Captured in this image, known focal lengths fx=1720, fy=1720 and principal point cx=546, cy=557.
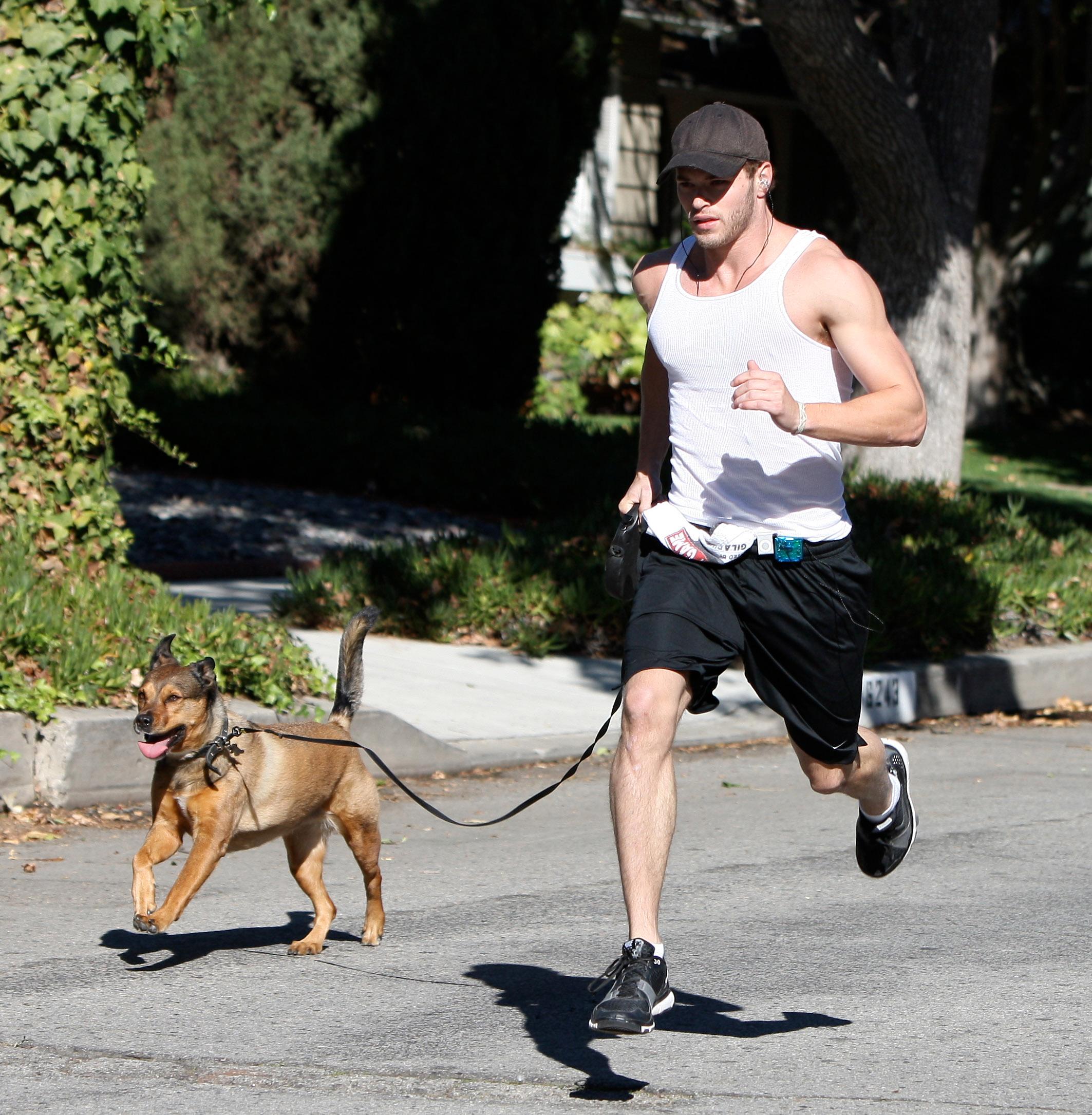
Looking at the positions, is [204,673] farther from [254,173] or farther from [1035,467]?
[1035,467]

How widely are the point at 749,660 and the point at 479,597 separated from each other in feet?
18.8

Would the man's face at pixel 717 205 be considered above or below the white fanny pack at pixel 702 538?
above

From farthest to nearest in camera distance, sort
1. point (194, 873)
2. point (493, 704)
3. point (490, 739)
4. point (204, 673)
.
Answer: point (493, 704) < point (490, 739) < point (204, 673) < point (194, 873)

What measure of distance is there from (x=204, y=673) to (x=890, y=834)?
2.06 metres

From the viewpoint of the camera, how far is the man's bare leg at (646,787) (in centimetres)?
416

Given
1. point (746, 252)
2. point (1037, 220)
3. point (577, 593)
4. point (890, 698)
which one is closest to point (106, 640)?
point (577, 593)

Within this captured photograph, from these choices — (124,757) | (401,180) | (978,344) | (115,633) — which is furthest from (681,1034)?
(978,344)

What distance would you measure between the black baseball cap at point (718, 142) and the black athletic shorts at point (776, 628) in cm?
99

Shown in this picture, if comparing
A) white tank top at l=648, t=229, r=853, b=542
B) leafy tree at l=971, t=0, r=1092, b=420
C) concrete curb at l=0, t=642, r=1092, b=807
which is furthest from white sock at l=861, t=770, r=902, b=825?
leafy tree at l=971, t=0, r=1092, b=420

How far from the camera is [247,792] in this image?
198 inches

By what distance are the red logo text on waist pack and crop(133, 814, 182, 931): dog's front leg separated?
1.68 metres

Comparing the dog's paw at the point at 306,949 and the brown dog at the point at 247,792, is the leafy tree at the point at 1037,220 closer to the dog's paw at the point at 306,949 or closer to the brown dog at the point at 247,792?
the brown dog at the point at 247,792

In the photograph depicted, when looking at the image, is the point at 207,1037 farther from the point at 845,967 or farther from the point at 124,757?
the point at 124,757

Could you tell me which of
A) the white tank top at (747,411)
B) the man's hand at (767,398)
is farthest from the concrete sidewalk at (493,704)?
the man's hand at (767,398)
